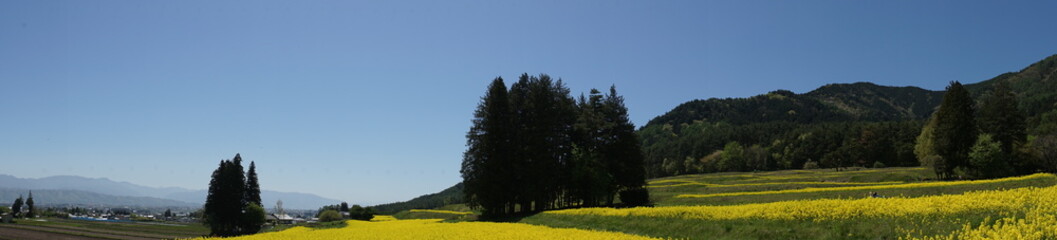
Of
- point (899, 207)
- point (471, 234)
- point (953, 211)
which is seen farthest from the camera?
point (471, 234)

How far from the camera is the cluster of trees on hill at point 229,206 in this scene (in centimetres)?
7669

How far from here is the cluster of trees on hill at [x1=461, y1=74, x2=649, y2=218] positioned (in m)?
40.0

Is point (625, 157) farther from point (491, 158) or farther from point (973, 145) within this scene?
point (973, 145)

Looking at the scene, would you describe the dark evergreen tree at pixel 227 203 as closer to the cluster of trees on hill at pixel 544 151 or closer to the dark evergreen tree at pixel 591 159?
the cluster of trees on hill at pixel 544 151

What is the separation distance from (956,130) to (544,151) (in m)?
43.7

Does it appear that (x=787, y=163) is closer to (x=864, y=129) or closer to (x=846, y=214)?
(x=864, y=129)

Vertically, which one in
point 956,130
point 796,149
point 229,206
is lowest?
point 229,206

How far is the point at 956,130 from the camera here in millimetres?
51688

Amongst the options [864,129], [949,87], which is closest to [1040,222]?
[949,87]

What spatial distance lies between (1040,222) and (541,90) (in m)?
33.0

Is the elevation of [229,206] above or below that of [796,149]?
below

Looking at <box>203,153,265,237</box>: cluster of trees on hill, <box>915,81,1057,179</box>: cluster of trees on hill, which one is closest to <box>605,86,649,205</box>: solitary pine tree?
<box>915,81,1057,179</box>: cluster of trees on hill

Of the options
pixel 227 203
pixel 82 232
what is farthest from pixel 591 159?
pixel 227 203

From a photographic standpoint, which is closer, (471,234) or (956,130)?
(471,234)
